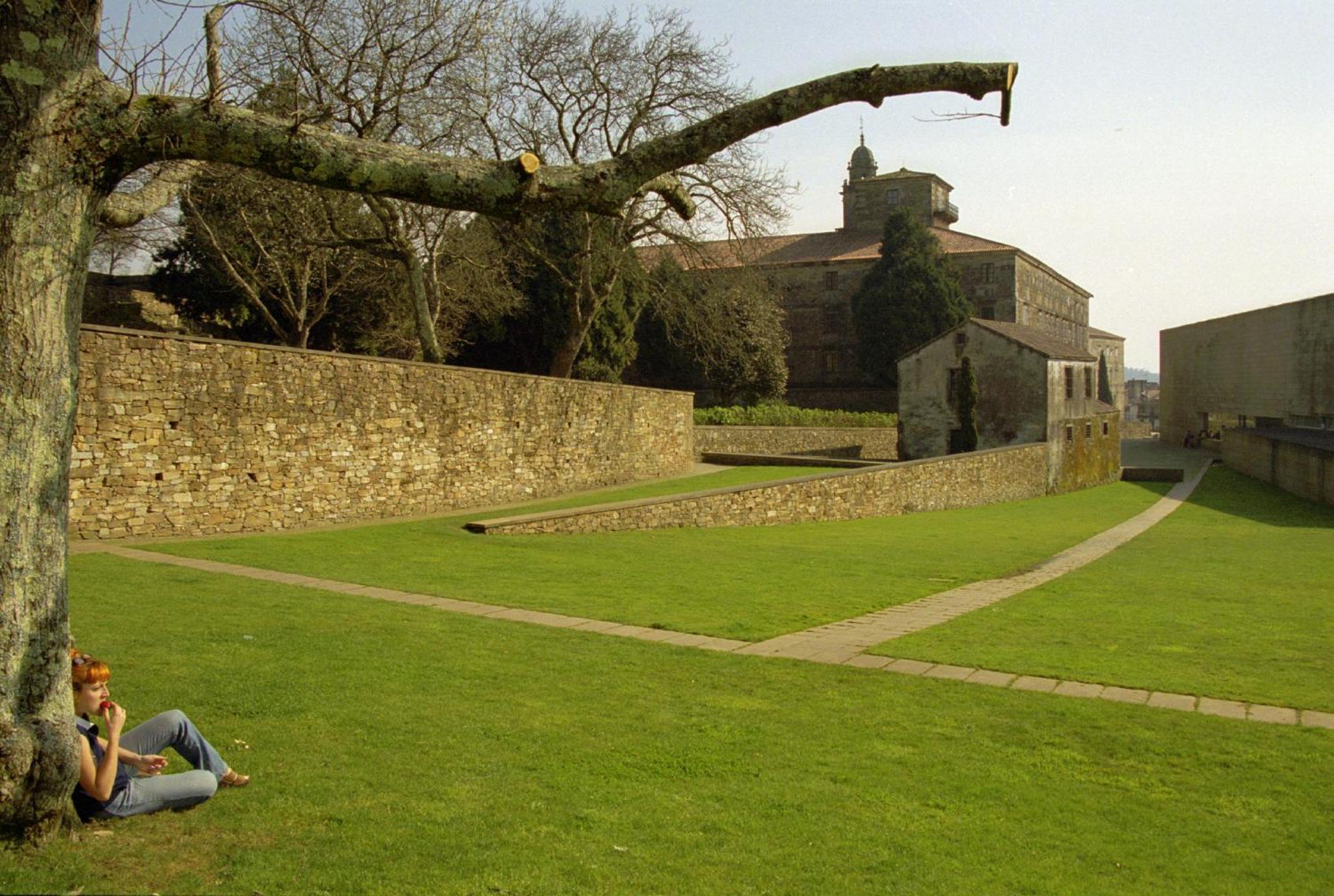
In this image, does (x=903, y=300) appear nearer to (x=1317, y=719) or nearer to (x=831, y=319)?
(x=831, y=319)

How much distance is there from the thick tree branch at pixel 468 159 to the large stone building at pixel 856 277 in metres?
61.6

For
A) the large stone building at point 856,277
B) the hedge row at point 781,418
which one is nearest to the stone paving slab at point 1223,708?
the hedge row at point 781,418

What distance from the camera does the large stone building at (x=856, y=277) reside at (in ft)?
234

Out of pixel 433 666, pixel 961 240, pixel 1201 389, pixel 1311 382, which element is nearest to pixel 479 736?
pixel 433 666

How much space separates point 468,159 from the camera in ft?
16.8

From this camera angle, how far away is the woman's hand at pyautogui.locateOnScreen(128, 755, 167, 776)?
5.00 metres

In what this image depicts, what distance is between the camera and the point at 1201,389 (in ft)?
211

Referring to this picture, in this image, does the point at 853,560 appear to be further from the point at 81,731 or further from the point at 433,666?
the point at 81,731

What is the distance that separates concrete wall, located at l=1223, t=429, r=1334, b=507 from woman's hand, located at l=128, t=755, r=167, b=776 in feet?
110

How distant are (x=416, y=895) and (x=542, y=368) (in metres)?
40.5

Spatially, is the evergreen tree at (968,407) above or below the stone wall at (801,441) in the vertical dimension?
above

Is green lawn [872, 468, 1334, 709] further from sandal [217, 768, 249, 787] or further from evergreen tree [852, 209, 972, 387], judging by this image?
evergreen tree [852, 209, 972, 387]

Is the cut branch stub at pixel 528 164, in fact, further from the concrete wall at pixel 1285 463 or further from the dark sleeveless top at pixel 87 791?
the concrete wall at pixel 1285 463

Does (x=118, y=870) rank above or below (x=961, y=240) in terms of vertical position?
below
